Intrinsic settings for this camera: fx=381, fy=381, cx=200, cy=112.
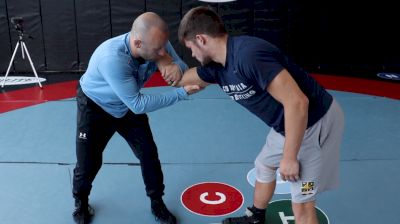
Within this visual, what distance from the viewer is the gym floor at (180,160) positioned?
3.19m

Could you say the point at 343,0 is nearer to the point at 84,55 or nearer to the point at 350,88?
the point at 350,88

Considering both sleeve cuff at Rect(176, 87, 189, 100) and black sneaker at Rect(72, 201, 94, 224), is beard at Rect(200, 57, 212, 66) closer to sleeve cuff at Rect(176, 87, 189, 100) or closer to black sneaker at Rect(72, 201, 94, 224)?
sleeve cuff at Rect(176, 87, 189, 100)

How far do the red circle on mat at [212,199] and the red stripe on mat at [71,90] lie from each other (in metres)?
3.63

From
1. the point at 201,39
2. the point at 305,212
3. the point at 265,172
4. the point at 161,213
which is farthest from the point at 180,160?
the point at 201,39

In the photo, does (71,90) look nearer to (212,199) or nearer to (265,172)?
(212,199)

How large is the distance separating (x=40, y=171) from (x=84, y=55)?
5.17 m

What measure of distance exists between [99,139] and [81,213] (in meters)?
0.64

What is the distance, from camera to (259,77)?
1.95 metres

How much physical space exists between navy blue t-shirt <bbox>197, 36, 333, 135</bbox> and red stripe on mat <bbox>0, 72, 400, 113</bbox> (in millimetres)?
4527

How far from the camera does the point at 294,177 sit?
7.16 feet

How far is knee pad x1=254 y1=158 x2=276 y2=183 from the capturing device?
272 centimetres

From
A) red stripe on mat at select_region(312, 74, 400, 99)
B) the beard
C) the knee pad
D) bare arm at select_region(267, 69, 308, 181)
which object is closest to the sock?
the knee pad

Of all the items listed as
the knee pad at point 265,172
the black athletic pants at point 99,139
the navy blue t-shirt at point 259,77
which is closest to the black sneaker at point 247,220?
the knee pad at point 265,172

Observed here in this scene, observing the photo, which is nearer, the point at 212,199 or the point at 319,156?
the point at 319,156
